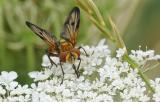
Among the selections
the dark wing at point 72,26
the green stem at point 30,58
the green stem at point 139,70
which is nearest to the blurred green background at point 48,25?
the green stem at point 30,58

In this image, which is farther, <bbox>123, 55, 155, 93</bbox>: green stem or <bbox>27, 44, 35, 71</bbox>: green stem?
<bbox>27, 44, 35, 71</bbox>: green stem

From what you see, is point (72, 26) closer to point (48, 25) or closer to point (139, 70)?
point (139, 70)

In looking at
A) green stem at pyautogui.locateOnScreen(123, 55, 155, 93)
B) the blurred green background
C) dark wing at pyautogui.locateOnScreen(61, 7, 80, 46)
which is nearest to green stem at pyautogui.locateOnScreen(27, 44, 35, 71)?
the blurred green background

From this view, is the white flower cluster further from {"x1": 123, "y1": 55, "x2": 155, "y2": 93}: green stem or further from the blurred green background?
the blurred green background

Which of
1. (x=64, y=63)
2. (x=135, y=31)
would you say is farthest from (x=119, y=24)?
(x=64, y=63)

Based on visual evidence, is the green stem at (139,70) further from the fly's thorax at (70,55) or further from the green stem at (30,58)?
the green stem at (30,58)

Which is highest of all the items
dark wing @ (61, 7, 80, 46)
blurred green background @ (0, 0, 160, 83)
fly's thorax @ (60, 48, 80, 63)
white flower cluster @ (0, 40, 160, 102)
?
blurred green background @ (0, 0, 160, 83)

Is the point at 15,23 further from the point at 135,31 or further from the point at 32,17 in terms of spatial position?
the point at 135,31
